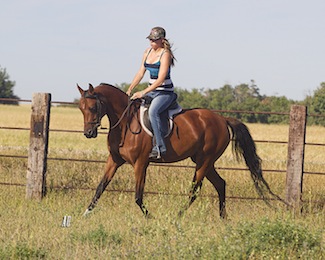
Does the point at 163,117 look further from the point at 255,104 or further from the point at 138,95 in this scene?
the point at 255,104

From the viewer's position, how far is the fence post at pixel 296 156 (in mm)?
9914

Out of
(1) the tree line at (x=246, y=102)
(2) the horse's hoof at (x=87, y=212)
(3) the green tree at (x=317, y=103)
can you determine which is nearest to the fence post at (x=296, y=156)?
(2) the horse's hoof at (x=87, y=212)

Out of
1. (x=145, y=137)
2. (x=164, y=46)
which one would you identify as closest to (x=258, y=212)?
(x=145, y=137)

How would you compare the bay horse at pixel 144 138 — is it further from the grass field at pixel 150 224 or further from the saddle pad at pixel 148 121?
the grass field at pixel 150 224

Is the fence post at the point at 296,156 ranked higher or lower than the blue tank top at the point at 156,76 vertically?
lower

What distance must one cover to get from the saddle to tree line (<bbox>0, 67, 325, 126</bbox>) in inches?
1238

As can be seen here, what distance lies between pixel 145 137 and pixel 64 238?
237 cm

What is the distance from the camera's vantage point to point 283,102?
231ft

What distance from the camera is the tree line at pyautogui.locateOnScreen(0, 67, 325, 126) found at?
59906mm

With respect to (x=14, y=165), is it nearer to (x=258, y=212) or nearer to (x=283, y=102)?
(x=258, y=212)

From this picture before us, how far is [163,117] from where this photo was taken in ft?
28.8

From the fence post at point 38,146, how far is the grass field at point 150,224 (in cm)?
21

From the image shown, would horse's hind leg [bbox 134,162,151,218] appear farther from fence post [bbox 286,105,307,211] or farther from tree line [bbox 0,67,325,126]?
tree line [bbox 0,67,325,126]

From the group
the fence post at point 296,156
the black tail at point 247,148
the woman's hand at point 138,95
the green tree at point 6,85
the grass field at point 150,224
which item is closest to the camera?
the grass field at point 150,224
